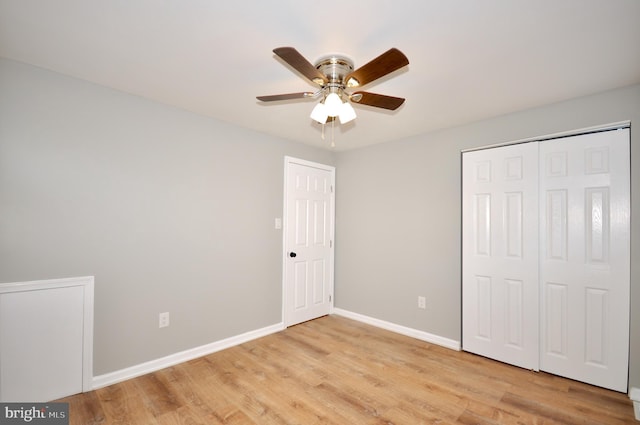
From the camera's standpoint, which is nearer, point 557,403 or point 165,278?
point 557,403

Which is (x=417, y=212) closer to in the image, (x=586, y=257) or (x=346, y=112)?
(x=586, y=257)

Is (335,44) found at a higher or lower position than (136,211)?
higher

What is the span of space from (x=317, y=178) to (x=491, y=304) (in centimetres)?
252

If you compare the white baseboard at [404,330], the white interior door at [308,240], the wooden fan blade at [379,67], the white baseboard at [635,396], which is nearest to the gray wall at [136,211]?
the white interior door at [308,240]

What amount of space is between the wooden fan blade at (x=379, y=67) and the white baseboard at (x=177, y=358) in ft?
9.06

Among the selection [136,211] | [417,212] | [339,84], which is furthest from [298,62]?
[417,212]

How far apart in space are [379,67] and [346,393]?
7.59 ft

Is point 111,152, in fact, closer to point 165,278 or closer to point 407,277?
point 165,278

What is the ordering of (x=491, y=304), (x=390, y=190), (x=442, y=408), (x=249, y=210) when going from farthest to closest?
1. (x=390, y=190)
2. (x=249, y=210)
3. (x=491, y=304)
4. (x=442, y=408)

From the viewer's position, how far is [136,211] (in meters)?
2.57

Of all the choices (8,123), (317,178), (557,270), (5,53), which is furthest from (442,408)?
(5,53)

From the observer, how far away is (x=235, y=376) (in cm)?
257

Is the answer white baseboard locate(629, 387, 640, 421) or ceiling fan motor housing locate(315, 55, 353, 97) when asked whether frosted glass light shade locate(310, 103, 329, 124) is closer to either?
ceiling fan motor housing locate(315, 55, 353, 97)

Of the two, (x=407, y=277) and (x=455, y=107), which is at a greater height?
(x=455, y=107)
